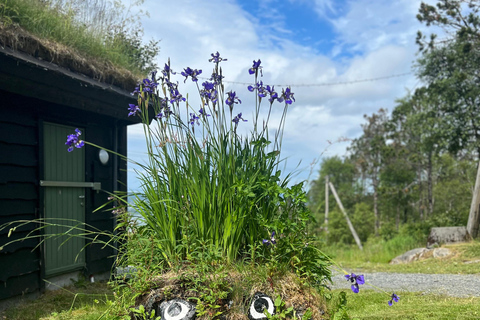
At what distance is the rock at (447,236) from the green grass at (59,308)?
28.3 ft

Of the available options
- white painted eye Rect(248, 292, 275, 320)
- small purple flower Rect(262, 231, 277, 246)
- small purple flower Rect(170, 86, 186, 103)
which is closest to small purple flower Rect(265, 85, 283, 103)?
small purple flower Rect(170, 86, 186, 103)

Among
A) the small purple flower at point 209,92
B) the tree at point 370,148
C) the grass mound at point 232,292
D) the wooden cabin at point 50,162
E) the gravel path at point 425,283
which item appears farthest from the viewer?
the tree at point 370,148

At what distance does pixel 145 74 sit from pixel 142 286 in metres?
5.27

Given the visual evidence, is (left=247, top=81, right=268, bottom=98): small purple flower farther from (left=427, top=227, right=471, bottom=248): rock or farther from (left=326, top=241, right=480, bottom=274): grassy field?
(left=427, top=227, right=471, bottom=248): rock

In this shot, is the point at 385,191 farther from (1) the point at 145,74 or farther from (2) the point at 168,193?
(2) the point at 168,193

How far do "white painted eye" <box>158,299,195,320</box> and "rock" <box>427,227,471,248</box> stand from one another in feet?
32.3

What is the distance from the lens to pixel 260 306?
8.36 ft

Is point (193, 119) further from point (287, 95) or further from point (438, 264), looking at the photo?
point (438, 264)

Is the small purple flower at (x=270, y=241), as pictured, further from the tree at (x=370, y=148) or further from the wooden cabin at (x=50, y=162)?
the tree at (x=370, y=148)

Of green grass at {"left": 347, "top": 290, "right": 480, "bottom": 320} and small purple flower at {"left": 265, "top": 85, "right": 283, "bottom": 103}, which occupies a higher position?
small purple flower at {"left": 265, "top": 85, "right": 283, "bottom": 103}

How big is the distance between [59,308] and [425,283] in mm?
4708

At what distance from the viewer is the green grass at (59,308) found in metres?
4.11

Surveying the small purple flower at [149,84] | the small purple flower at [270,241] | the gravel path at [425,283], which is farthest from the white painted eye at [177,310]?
the gravel path at [425,283]

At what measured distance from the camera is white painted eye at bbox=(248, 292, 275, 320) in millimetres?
→ 2523
